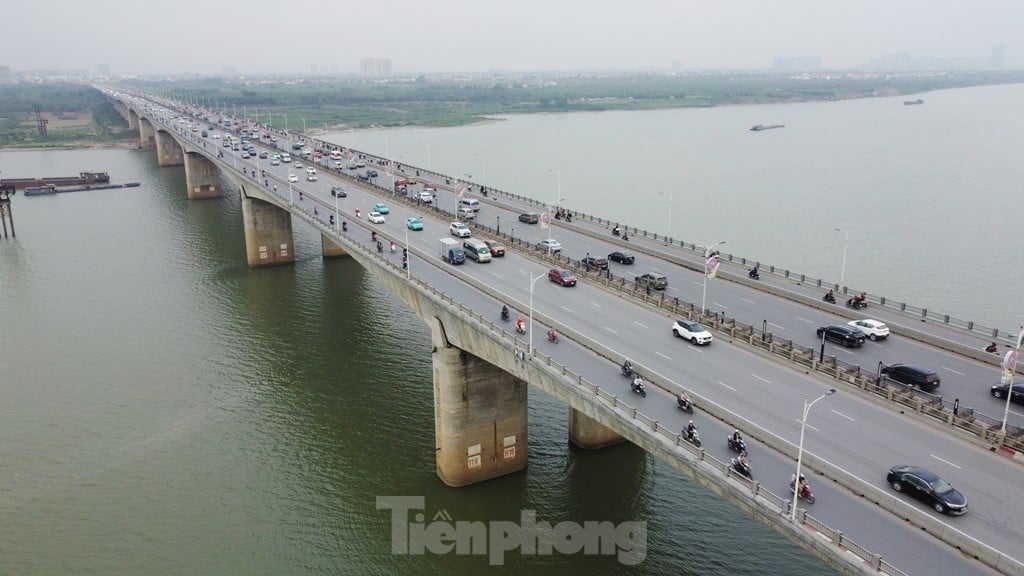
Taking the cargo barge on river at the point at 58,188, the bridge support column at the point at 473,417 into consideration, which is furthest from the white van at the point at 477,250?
the cargo barge on river at the point at 58,188

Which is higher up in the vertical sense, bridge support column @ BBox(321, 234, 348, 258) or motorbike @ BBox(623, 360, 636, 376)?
motorbike @ BBox(623, 360, 636, 376)

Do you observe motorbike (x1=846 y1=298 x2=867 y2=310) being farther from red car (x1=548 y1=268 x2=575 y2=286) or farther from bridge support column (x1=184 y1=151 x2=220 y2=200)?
bridge support column (x1=184 y1=151 x2=220 y2=200)

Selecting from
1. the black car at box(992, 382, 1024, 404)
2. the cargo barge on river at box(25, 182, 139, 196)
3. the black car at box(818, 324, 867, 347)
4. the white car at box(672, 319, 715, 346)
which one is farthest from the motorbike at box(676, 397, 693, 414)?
the cargo barge on river at box(25, 182, 139, 196)

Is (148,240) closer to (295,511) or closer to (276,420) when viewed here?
(276,420)

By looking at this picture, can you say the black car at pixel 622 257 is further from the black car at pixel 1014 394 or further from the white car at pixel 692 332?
the black car at pixel 1014 394

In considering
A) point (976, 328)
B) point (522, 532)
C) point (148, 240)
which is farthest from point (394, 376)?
point (148, 240)

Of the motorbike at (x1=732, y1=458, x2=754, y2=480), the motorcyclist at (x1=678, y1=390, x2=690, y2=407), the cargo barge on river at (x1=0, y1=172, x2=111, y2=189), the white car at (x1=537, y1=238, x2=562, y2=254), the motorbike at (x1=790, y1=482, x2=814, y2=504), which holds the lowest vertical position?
the cargo barge on river at (x1=0, y1=172, x2=111, y2=189)

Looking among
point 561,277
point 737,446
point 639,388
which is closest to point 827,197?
point 561,277
